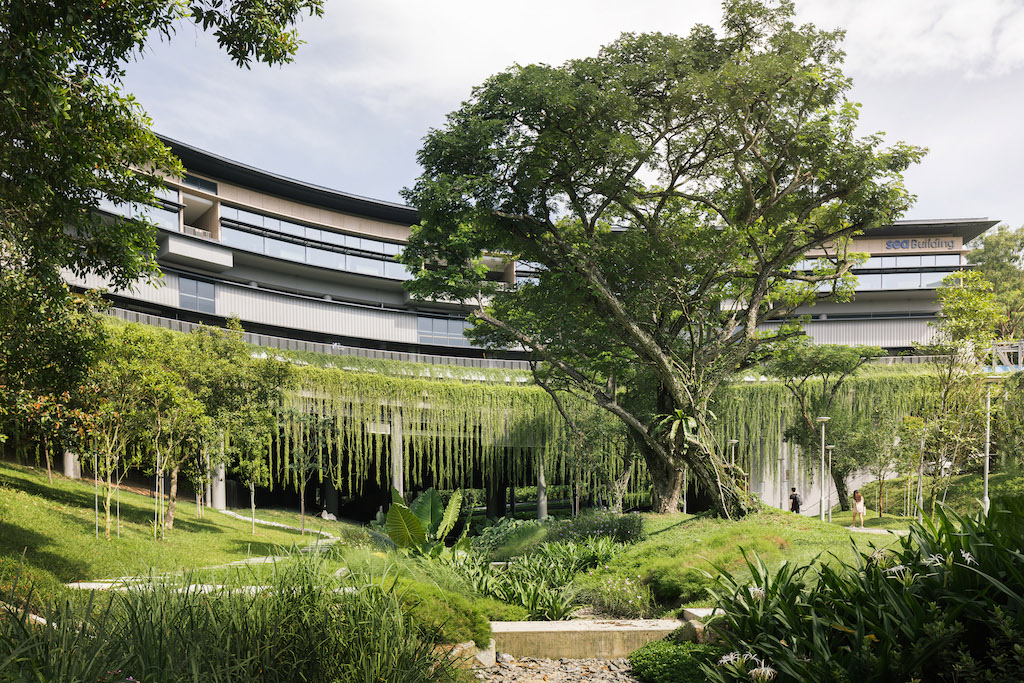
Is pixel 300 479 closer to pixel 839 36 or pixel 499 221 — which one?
pixel 499 221

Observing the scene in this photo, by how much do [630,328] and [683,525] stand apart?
4.28 meters

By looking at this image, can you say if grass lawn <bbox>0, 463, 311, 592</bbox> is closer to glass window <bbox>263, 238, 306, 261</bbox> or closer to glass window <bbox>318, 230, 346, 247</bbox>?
glass window <bbox>263, 238, 306, 261</bbox>

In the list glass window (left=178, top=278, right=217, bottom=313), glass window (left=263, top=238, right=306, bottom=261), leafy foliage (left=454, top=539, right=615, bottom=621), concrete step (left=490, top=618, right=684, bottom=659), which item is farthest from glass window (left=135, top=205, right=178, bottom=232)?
concrete step (left=490, top=618, right=684, bottom=659)

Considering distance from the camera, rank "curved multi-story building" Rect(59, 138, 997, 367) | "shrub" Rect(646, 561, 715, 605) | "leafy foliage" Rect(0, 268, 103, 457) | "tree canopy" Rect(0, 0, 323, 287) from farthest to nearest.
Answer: "curved multi-story building" Rect(59, 138, 997, 367) < "shrub" Rect(646, 561, 715, 605) < "leafy foliage" Rect(0, 268, 103, 457) < "tree canopy" Rect(0, 0, 323, 287)

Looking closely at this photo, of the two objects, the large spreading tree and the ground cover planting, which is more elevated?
the large spreading tree

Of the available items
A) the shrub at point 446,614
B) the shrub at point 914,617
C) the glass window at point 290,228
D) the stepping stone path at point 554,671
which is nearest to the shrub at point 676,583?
the stepping stone path at point 554,671

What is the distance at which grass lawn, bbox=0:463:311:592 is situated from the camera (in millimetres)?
11078

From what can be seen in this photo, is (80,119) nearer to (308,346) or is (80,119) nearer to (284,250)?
(308,346)

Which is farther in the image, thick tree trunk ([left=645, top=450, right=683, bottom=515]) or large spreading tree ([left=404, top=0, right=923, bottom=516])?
thick tree trunk ([left=645, top=450, right=683, bottom=515])

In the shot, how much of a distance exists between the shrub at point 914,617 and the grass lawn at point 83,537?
4.69 metres

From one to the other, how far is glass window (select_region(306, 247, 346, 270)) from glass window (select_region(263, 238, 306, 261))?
1.16 feet

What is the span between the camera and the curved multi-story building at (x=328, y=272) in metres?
33.2

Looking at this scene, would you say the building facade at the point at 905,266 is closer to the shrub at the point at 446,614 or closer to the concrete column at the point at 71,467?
the concrete column at the point at 71,467

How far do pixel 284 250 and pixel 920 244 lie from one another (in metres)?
37.5
